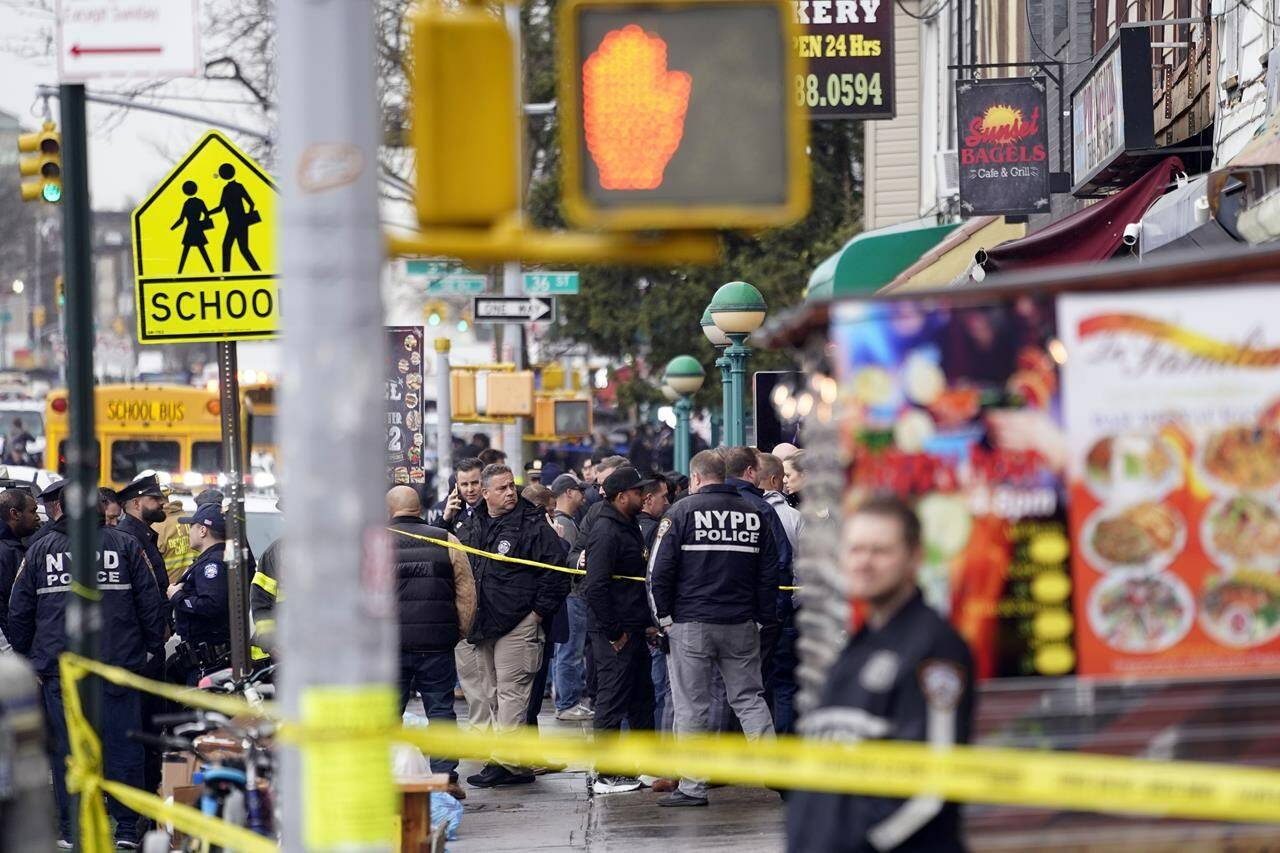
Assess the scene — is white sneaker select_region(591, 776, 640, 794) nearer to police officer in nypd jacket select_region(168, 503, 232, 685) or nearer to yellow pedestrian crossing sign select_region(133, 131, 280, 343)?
police officer in nypd jacket select_region(168, 503, 232, 685)

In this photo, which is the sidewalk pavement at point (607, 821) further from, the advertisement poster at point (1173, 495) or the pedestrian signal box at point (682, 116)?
the pedestrian signal box at point (682, 116)

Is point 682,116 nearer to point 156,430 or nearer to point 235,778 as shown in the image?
point 235,778

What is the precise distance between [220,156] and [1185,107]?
8.70 metres

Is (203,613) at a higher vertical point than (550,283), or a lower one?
lower

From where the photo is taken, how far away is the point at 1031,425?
525 cm

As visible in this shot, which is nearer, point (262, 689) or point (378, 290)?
point (378, 290)

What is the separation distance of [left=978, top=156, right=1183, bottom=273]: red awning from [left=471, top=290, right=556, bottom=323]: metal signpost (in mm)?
6757

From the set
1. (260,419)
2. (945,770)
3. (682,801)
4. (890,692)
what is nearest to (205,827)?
(890,692)

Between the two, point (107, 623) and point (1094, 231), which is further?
point (1094, 231)

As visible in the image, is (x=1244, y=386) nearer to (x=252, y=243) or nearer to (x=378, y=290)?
(x=378, y=290)

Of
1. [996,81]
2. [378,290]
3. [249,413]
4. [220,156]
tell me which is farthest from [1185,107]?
[249,413]

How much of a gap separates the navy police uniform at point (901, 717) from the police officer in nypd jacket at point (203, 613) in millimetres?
7821

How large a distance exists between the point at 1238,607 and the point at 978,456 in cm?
78

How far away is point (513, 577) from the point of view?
13219mm
